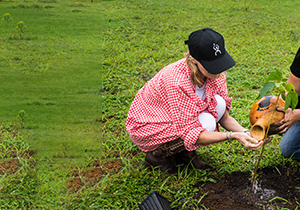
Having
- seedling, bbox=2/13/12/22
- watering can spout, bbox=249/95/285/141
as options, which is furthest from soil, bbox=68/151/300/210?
seedling, bbox=2/13/12/22

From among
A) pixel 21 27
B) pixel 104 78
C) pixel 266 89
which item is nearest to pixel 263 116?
pixel 266 89

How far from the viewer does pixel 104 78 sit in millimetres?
3924

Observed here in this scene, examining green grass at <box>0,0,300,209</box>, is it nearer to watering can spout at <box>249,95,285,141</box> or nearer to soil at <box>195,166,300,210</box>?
soil at <box>195,166,300,210</box>

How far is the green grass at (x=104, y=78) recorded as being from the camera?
8.20ft

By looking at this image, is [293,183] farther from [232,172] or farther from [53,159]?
[53,159]

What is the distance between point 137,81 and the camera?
3.94 meters

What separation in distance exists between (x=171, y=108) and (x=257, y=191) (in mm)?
873

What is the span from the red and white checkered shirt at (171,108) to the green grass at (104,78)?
0.35m

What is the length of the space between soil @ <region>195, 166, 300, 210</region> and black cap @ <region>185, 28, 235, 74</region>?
0.88 meters

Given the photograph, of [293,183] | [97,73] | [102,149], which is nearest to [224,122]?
[293,183]

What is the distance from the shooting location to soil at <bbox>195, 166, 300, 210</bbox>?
7.29 feet

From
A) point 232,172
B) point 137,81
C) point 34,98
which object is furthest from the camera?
point 137,81

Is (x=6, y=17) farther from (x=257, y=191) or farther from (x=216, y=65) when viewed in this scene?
(x=257, y=191)

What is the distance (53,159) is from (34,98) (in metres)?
0.77
